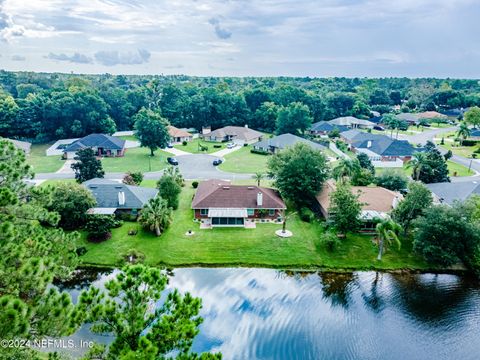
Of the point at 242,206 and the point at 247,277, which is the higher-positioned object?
the point at 242,206

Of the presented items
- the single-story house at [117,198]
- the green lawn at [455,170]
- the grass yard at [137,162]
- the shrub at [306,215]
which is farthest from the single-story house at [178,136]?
the shrub at [306,215]

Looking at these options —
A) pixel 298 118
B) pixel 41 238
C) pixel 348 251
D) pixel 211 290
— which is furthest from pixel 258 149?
pixel 41 238

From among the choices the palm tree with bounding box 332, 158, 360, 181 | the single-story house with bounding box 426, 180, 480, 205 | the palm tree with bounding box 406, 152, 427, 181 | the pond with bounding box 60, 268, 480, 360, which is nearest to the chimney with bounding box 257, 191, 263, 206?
the pond with bounding box 60, 268, 480, 360

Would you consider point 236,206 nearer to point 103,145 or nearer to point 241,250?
point 241,250

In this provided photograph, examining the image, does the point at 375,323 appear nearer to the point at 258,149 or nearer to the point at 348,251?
the point at 348,251

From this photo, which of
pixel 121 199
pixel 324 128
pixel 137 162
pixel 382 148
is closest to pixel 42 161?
pixel 137 162

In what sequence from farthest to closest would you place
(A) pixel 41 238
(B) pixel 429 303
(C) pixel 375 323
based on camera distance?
(B) pixel 429 303 → (C) pixel 375 323 → (A) pixel 41 238

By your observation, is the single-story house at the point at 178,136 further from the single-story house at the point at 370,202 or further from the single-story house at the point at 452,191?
the single-story house at the point at 452,191
